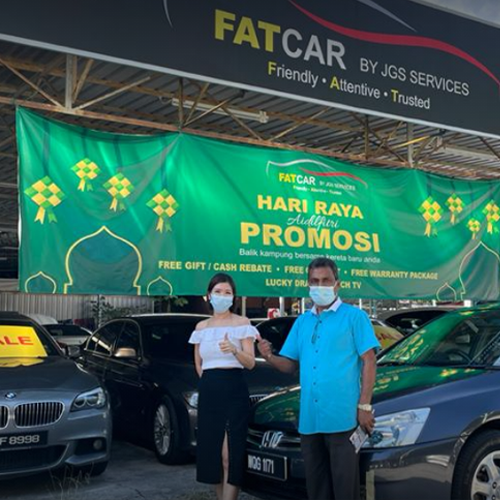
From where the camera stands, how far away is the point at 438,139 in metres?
11.5

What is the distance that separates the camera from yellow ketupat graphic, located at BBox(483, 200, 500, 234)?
34.2ft

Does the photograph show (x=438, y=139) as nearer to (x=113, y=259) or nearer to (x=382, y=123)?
(x=382, y=123)

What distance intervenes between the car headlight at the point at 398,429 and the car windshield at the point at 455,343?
912 mm

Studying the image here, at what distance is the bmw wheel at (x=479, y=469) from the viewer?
4.19m

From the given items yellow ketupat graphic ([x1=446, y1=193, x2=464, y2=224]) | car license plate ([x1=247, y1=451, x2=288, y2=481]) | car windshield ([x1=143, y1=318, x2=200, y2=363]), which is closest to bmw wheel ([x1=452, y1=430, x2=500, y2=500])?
car license plate ([x1=247, y1=451, x2=288, y2=481])

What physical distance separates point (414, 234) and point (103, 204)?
175 inches

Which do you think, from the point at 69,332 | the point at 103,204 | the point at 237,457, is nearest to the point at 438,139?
Answer: the point at 103,204

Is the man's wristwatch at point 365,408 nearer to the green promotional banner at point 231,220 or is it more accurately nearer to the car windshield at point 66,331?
the green promotional banner at point 231,220

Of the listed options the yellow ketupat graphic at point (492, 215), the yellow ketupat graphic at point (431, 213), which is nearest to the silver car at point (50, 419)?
the yellow ketupat graphic at point (431, 213)

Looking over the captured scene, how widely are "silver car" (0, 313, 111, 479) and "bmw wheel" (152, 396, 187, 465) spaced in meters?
0.86

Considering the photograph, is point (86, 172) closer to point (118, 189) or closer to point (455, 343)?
point (118, 189)

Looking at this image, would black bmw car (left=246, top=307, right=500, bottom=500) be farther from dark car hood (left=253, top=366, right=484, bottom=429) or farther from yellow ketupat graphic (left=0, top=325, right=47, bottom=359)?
yellow ketupat graphic (left=0, top=325, right=47, bottom=359)

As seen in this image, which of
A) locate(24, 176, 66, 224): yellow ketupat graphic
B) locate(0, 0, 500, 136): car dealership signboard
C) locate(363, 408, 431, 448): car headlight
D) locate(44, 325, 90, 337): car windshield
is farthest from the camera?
locate(44, 325, 90, 337): car windshield

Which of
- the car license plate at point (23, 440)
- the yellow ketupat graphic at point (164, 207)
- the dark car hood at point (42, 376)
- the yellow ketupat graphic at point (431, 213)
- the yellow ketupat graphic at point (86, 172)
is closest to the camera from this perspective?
the car license plate at point (23, 440)
